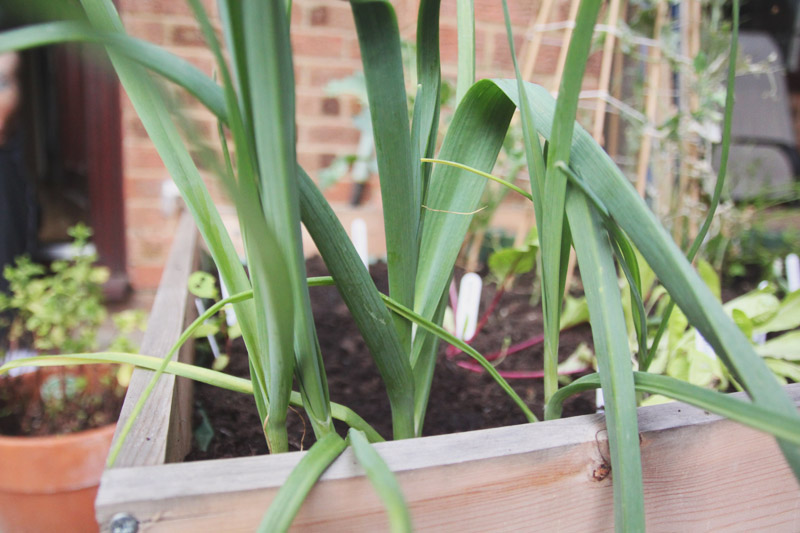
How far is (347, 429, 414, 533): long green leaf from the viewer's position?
0.28m

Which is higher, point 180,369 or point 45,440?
point 180,369

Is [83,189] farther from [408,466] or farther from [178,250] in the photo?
[408,466]

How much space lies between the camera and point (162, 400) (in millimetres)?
513

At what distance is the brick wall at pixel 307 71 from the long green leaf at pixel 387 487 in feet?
4.38

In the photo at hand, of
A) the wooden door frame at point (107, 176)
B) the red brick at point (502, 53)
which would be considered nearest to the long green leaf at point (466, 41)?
the red brick at point (502, 53)

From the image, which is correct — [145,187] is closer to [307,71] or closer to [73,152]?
[307,71]

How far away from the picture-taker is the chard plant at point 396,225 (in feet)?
1.01

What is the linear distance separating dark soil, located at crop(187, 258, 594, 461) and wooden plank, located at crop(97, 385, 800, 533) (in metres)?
0.15

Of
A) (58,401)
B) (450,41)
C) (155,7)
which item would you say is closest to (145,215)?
(155,7)

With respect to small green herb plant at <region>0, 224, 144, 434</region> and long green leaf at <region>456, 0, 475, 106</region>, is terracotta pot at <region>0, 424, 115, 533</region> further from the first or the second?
long green leaf at <region>456, 0, 475, 106</region>

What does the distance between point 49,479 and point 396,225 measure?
681 millimetres

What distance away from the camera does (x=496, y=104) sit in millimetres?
511

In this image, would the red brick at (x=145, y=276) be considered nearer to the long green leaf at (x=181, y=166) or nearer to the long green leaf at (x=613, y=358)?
the long green leaf at (x=181, y=166)

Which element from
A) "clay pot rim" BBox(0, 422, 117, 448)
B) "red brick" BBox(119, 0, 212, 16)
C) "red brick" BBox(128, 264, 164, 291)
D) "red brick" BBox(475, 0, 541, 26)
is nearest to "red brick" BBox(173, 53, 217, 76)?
"red brick" BBox(119, 0, 212, 16)
